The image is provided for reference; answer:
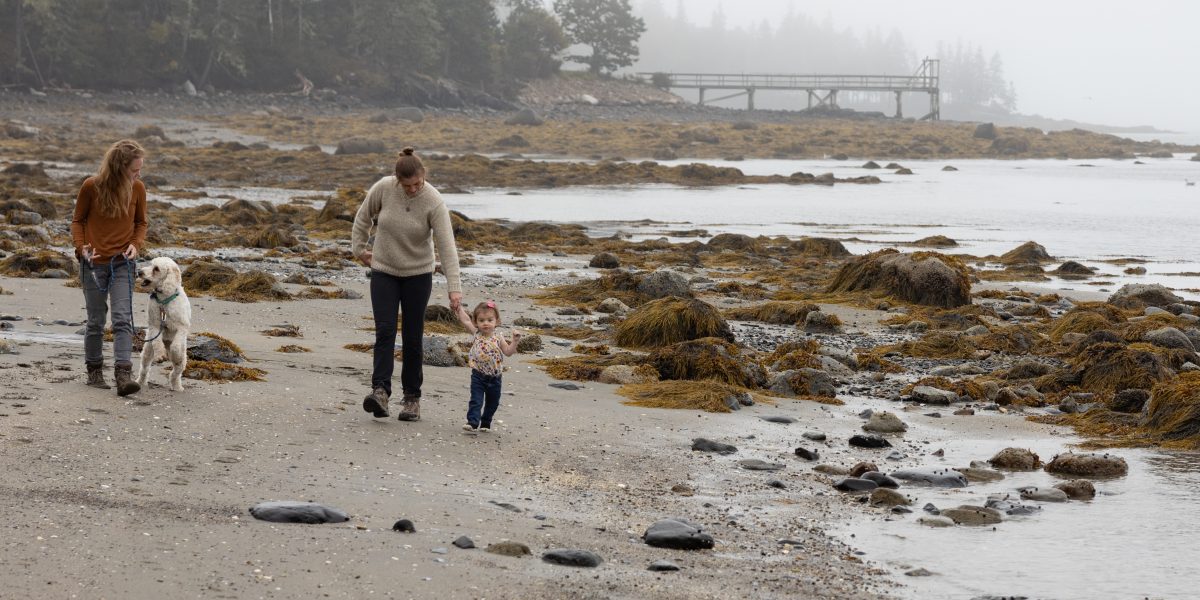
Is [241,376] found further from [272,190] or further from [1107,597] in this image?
[272,190]

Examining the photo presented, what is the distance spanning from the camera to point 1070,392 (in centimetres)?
1195

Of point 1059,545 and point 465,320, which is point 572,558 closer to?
point 465,320

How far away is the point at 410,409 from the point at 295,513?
2.60 m

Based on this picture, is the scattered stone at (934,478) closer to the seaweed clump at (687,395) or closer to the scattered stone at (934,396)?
the seaweed clump at (687,395)

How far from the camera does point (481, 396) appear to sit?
8.90 m

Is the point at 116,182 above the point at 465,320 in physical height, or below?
above

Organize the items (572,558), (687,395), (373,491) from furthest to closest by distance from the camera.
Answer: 1. (687,395)
2. (373,491)
3. (572,558)

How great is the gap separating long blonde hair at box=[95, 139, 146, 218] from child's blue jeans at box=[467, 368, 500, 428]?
2586mm

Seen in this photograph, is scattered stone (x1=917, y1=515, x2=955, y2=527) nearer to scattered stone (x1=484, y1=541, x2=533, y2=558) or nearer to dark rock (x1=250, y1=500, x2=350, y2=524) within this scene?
scattered stone (x1=484, y1=541, x2=533, y2=558)

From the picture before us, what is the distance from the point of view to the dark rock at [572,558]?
6164mm

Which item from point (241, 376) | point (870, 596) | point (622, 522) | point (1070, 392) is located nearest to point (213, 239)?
point (241, 376)

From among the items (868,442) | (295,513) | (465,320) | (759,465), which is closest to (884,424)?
(868,442)

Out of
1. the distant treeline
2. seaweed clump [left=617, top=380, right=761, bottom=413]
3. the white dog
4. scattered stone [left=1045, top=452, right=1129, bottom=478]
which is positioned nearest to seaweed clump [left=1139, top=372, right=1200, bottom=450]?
scattered stone [left=1045, top=452, right=1129, bottom=478]

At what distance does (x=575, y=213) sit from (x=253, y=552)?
28424 millimetres
